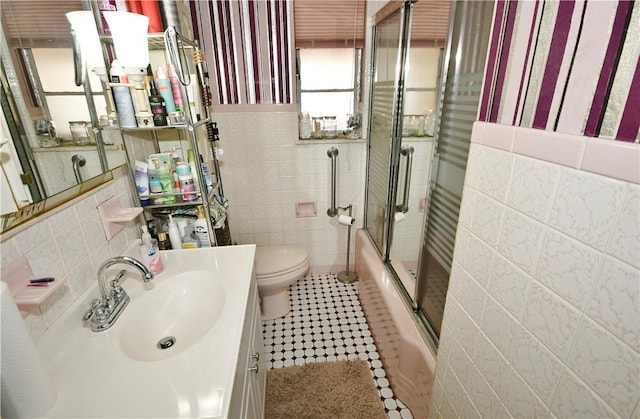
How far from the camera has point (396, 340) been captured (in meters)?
1.38

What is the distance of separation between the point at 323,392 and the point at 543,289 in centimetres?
128

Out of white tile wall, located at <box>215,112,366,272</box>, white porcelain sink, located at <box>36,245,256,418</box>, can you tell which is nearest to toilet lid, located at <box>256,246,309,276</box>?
white tile wall, located at <box>215,112,366,272</box>

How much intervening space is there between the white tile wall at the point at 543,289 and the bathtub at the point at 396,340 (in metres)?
0.28

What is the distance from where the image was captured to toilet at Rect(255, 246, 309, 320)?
185 cm

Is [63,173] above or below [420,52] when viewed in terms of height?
below

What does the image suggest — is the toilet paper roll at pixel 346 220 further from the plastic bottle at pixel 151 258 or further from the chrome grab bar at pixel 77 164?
the chrome grab bar at pixel 77 164

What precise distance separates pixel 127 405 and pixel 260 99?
5.82 feet

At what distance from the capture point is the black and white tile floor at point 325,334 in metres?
1.67

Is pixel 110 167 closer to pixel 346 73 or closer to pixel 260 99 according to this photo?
pixel 260 99

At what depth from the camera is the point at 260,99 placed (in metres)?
1.96

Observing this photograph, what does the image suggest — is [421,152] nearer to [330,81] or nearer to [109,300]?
[330,81]

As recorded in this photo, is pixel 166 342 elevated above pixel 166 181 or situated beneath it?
situated beneath

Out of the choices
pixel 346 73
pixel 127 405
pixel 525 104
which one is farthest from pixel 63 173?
pixel 346 73

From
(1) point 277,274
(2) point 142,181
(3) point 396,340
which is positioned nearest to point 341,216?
(1) point 277,274
